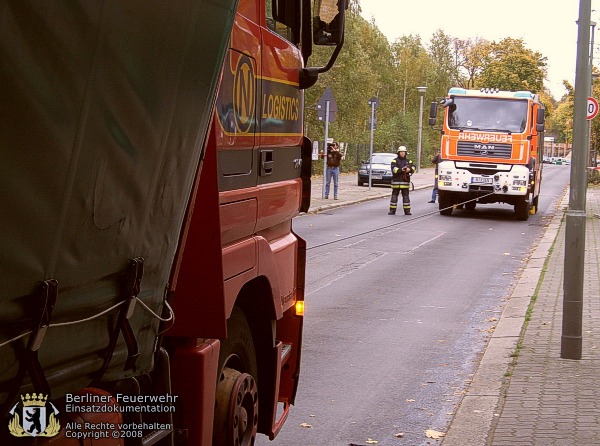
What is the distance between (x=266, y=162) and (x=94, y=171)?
2.20m

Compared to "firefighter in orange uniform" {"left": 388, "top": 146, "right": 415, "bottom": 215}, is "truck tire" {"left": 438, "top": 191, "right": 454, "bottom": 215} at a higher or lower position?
lower

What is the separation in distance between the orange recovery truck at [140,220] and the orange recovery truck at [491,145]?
2296cm

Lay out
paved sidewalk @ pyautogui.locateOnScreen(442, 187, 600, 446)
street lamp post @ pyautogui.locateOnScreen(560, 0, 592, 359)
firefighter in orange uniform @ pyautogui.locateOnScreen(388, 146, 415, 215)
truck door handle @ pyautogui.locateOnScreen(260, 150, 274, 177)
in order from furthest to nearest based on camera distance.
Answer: firefighter in orange uniform @ pyautogui.locateOnScreen(388, 146, 415, 215), street lamp post @ pyautogui.locateOnScreen(560, 0, 592, 359), paved sidewalk @ pyautogui.locateOnScreen(442, 187, 600, 446), truck door handle @ pyautogui.locateOnScreen(260, 150, 274, 177)

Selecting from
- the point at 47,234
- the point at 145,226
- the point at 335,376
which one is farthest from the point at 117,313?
the point at 335,376

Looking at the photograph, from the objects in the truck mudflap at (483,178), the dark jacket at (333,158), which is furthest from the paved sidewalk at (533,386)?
the dark jacket at (333,158)

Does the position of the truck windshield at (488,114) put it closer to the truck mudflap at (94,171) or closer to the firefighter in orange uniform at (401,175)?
the firefighter in orange uniform at (401,175)

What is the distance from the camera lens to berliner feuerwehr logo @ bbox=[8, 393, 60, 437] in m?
2.48

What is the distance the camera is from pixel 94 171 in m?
2.64

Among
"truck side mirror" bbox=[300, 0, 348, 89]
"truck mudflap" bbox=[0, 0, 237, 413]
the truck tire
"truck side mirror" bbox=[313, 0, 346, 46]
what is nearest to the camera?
"truck mudflap" bbox=[0, 0, 237, 413]

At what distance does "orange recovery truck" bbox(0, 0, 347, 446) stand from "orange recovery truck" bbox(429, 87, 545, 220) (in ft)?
75.3

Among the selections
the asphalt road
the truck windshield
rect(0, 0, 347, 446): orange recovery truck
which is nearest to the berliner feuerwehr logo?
rect(0, 0, 347, 446): orange recovery truck

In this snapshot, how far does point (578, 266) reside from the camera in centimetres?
859

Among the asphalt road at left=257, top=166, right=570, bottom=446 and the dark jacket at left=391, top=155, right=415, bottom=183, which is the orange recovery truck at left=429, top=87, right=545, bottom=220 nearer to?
the dark jacket at left=391, top=155, right=415, bottom=183

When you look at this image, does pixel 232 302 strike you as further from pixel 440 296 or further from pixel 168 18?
pixel 440 296
